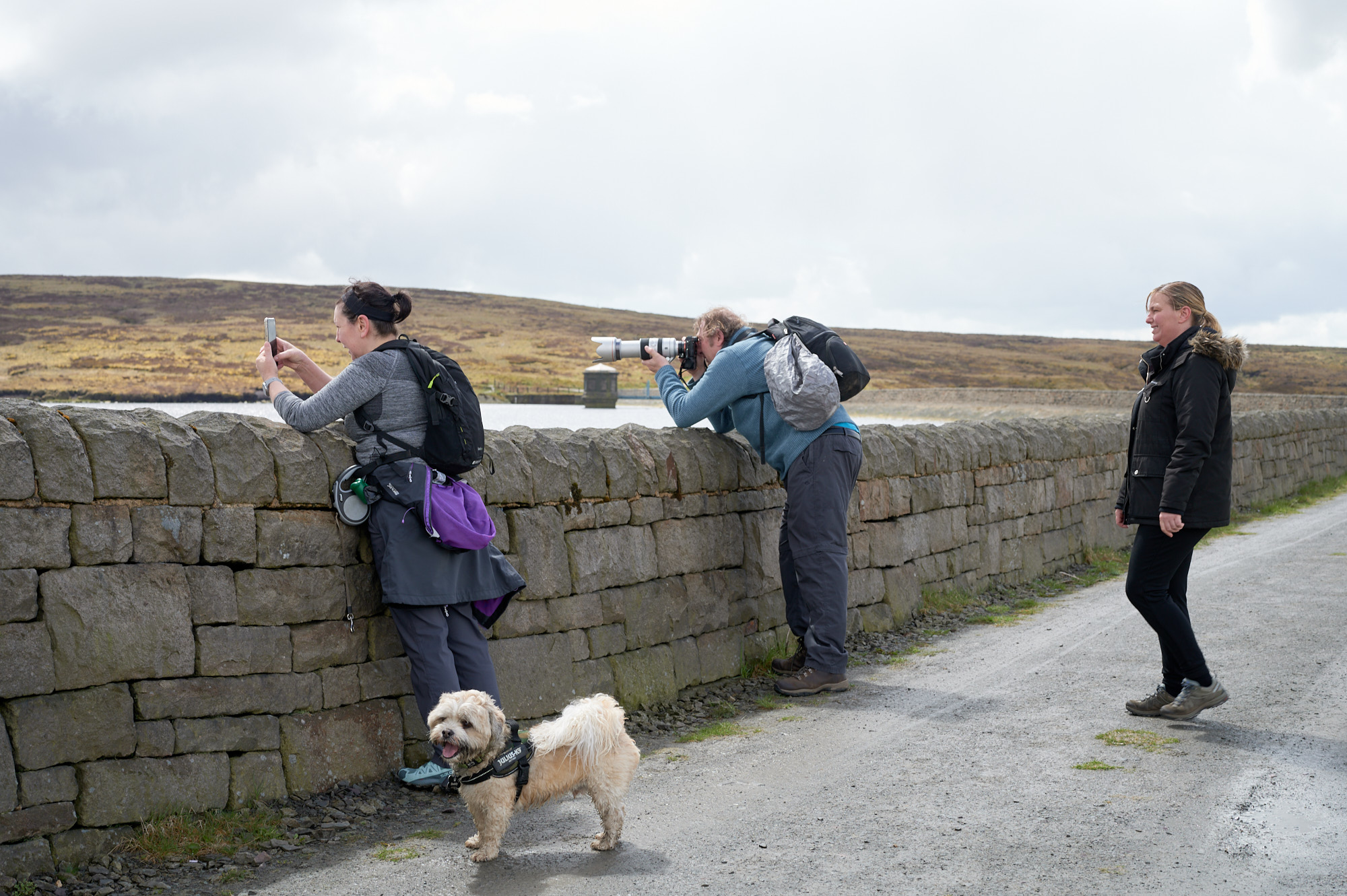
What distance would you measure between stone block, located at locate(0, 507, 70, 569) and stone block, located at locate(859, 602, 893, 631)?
545 centimetres

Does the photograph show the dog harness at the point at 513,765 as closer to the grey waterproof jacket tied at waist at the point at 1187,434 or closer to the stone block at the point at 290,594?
the stone block at the point at 290,594

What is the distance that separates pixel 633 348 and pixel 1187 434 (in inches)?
119

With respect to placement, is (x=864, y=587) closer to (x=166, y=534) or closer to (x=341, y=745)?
(x=341, y=745)

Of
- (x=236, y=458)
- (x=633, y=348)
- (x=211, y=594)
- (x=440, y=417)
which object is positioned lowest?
(x=211, y=594)

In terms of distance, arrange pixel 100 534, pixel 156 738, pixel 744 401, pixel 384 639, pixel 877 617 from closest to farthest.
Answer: pixel 100 534
pixel 156 738
pixel 384 639
pixel 744 401
pixel 877 617

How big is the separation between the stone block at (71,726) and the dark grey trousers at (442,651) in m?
1.03

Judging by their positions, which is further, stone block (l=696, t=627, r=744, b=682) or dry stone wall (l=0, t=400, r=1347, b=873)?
stone block (l=696, t=627, r=744, b=682)

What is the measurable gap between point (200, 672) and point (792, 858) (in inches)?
92.2

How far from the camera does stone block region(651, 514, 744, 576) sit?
6055mm

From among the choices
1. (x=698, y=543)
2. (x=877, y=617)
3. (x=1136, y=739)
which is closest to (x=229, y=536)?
(x=698, y=543)

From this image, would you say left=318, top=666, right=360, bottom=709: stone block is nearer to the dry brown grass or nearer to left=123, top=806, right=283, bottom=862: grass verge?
left=123, top=806, right=283, bottom=862: grass verge

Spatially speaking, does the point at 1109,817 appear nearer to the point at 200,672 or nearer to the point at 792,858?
the point at 792,858

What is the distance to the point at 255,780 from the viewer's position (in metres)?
4.12

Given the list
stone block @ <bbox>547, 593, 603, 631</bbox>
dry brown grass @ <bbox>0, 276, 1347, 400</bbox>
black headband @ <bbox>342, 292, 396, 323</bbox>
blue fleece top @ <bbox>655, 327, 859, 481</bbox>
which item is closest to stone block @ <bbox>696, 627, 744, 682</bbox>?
stone block @ <bbox>547, 593, 603, 631</bbox>
